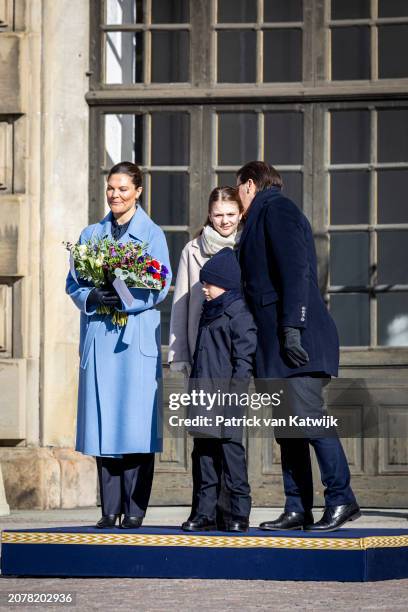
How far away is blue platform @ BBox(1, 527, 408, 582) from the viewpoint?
6891 millimetres

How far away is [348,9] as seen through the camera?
11.6m

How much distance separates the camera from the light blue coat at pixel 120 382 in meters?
7.69

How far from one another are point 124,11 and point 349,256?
2445mm

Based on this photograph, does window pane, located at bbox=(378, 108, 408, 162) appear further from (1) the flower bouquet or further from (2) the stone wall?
(1) the flower bouquet

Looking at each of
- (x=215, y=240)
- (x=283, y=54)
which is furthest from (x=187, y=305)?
(x=283, y=54)

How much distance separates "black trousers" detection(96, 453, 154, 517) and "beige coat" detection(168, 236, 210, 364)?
551 mm

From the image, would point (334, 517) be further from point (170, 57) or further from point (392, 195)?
point (170, 57)

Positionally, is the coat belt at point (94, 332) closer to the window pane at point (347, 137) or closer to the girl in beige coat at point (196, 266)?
the girl in beige coat at point (196, 266)

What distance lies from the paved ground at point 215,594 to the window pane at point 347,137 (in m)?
5.12

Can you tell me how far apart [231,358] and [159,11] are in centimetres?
509

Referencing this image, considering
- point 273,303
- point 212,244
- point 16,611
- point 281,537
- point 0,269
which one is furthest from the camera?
point 0,269

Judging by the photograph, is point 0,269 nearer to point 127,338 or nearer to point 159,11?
point 159,11

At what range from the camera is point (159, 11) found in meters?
11.8

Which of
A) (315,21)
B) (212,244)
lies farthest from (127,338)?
(315,21)
